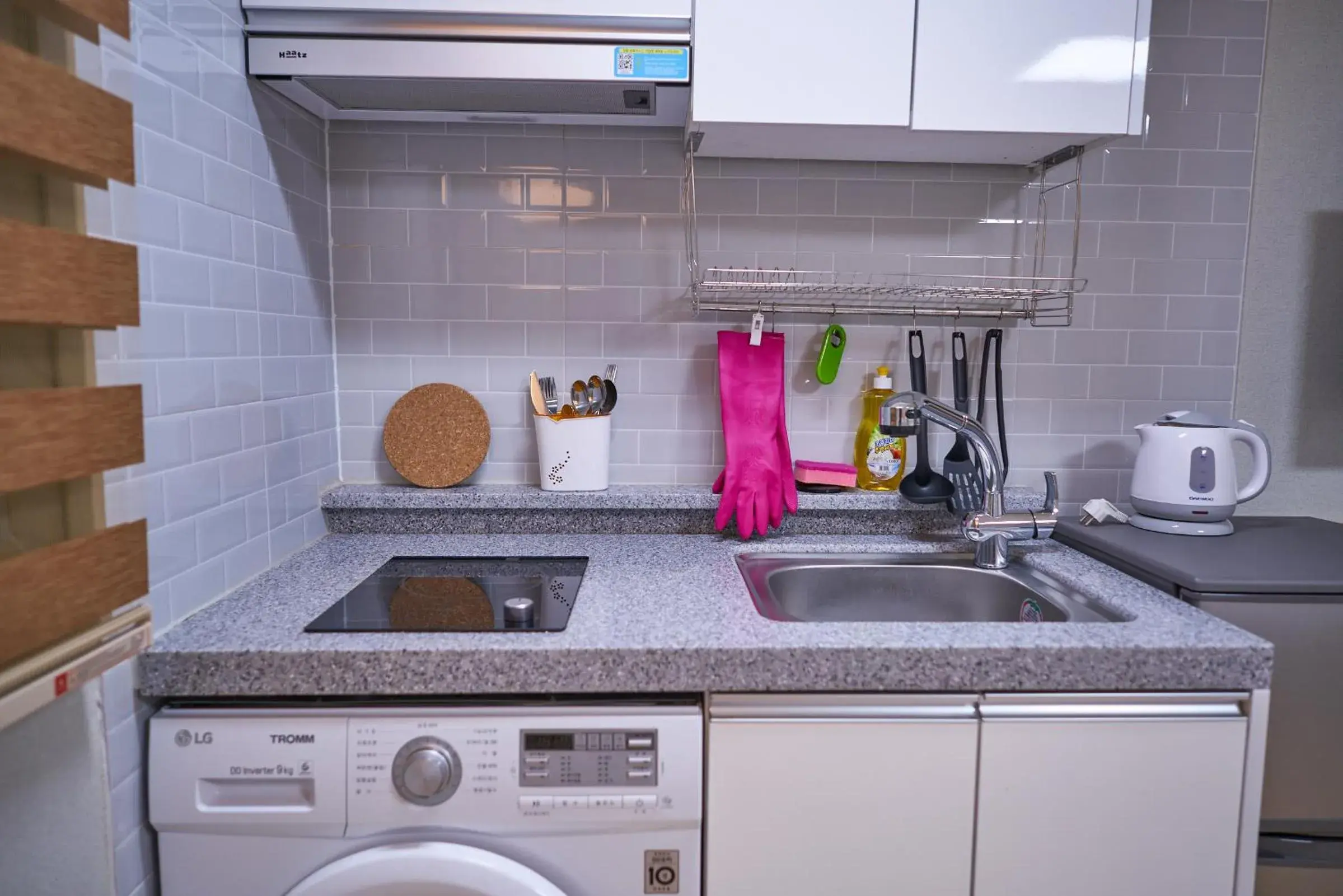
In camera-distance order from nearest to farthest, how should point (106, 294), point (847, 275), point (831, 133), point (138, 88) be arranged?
point (106, 294) → point (138, 88) → point (831, 133) → point (847, 275)

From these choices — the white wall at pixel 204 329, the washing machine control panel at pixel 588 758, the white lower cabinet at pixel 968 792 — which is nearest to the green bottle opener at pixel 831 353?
the white lower cabinet at pixel 968 792

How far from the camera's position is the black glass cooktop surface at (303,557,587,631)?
122 centimetres

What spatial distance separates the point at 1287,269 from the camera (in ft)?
6.02

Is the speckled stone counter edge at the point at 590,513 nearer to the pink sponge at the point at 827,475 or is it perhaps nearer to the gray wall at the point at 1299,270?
the pink sponge at the point at 827,475

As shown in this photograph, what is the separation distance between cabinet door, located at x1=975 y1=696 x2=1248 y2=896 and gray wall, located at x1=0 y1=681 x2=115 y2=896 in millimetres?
1149

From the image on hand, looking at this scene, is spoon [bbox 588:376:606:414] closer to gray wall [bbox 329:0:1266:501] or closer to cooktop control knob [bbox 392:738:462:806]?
gray wall [bbox 329:0:1266:501]

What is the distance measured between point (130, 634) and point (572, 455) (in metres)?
1.02

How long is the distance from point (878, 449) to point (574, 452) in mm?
654

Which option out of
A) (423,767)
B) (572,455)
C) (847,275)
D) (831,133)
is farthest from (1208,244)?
(423,767)

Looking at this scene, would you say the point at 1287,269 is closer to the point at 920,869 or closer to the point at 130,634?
the point at 920,869

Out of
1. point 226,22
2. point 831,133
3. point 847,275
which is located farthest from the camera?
point 847,275

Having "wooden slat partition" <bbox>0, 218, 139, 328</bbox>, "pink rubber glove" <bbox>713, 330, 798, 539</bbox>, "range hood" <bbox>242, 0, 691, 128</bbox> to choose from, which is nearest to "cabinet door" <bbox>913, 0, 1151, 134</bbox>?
"range hood" <bbox>242, 0, 691, 128</bbox>

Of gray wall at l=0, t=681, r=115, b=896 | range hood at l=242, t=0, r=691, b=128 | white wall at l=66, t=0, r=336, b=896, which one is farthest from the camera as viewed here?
range hood at l=242, t=0, r=691, b=128

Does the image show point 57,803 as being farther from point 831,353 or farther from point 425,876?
point 831,353
